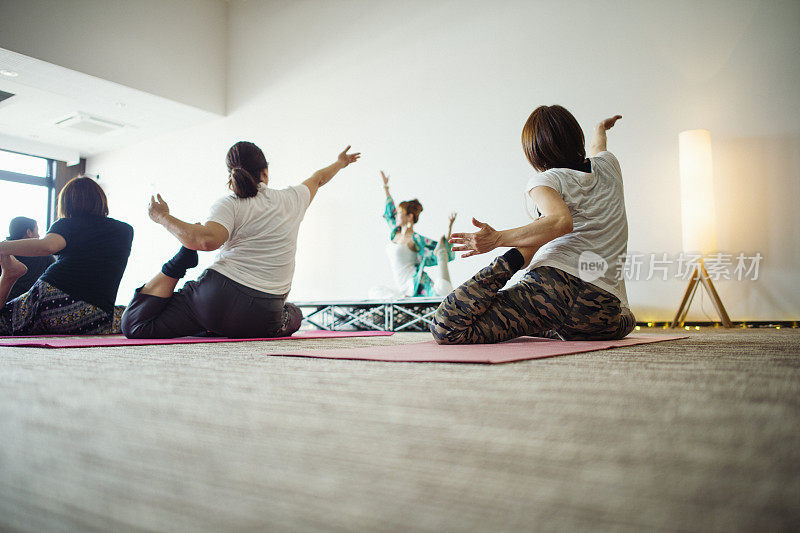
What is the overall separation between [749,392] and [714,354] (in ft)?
2.51

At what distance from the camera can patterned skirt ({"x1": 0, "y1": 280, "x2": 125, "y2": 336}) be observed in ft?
9.57

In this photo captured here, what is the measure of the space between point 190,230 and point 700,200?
356 cm

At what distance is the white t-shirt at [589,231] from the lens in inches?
71.5

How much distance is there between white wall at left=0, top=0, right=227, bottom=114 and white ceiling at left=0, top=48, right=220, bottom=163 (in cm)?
13

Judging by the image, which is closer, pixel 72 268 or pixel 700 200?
pixel 72 268

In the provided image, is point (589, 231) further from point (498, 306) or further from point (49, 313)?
point (49, 313)

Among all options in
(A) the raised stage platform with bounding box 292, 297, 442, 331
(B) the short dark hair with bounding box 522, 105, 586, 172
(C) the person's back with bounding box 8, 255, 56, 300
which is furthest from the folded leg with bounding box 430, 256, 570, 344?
(C) the person's back with bounding box 8, 255, 56, 300

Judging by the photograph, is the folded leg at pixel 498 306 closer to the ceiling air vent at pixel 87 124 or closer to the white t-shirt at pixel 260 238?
the white t-shirt at pixel 260 238

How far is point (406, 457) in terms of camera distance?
1.50ft

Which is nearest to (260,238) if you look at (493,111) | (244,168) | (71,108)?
(244,168)

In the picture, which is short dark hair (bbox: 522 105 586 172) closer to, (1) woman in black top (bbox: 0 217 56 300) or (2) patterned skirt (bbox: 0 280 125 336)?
(2) patterned skirt (bbox: 0 280 125 336)

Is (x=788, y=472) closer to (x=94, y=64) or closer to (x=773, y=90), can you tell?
(x=773, y=90)

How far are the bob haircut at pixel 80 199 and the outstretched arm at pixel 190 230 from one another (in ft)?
3.28

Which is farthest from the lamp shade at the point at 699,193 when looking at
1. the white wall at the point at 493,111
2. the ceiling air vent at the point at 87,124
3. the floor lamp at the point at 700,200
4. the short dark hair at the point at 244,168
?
the ceiling air vent at the point at 87,124
